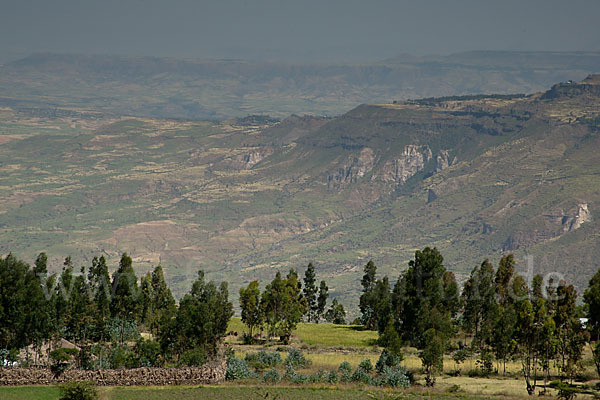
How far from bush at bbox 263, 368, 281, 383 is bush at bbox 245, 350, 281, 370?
372 centimetres

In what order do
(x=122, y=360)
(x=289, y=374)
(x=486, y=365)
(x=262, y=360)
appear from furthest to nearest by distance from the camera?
(x=486, y=365) < (x=262, y=360) < (x=122, y=360) < (x=289, y=374)

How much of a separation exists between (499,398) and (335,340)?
35.0 m

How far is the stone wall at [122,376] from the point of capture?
6600cm

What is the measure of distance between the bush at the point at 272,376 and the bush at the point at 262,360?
12.2 feet

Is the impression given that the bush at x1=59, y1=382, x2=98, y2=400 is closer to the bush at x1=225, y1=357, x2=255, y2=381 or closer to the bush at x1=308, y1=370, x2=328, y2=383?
the bush at x1=225, y1=357, x2=255, y2=381

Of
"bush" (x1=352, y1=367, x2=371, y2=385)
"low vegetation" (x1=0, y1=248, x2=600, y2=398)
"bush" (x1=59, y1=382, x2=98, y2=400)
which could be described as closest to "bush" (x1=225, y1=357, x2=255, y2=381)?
"low vegetation" (x1=0, y1=248, x2=600, y2=398)

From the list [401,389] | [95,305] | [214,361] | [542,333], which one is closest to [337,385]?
[401,389]

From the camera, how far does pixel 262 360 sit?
74.9m

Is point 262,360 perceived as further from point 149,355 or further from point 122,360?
point 122,360

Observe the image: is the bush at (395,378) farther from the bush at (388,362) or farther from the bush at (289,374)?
the bush at (289,374)

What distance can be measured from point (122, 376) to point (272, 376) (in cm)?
1354

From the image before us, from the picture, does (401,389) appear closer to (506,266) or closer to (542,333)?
(542,333)

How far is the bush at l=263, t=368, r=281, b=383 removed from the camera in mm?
68750

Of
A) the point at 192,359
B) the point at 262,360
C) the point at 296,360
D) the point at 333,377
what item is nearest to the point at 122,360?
the point at 192,359
